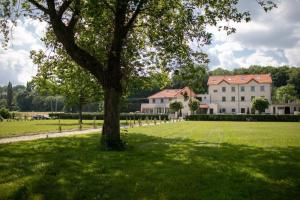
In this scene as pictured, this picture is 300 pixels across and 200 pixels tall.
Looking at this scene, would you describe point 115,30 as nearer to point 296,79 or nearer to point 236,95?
point 236,95

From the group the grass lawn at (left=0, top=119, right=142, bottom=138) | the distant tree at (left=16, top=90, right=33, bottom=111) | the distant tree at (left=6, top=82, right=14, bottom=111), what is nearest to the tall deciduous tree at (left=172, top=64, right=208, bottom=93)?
the grass lawn at (left=0, top=119, right=142, bottom=138)

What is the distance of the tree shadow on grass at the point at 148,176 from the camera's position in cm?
725

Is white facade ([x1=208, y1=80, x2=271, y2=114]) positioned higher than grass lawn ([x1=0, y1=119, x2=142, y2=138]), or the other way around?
white facade ([x1=208, y1=80, x2=271, y2=114])

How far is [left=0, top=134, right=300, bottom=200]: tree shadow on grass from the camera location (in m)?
7.25

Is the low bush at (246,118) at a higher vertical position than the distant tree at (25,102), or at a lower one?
lower

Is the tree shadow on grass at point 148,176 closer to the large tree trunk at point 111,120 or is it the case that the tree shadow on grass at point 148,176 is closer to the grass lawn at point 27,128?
the large tree trunk at point 111,120

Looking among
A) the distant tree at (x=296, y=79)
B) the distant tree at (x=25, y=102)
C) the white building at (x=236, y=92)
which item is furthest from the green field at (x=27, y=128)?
the distant tree at (x=25, y=102)

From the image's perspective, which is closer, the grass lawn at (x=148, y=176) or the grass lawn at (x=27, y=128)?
the grass lawn at (x=148, y=176)

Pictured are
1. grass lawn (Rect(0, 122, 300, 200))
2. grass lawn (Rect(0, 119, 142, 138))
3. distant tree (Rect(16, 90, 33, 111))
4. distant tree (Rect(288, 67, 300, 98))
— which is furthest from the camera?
distant tree (Rect(16, 90, 33, 111))

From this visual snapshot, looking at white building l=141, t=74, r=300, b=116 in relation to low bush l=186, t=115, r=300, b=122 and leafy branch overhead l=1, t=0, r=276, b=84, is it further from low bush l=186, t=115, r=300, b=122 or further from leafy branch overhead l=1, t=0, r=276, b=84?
leafy branch overhead l=1, t=0, r=276, b=84

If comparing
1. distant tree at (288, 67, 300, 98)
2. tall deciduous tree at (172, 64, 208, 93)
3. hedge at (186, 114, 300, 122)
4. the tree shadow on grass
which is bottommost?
the tree shadow on grass

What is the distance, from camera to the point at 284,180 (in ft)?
27.7

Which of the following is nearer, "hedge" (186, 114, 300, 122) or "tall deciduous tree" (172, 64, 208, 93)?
"tall deciduous tree" (172, 64, 208, 93)

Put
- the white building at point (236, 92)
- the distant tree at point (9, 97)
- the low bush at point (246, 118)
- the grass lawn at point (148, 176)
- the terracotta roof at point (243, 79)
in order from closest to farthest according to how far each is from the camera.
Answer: the grass lawn at point (148, 176), the low bush at point (246, 118), the white building at point (236, 92), the terracotta roof at point (243, 79), the distant tree at point (9, 97)
